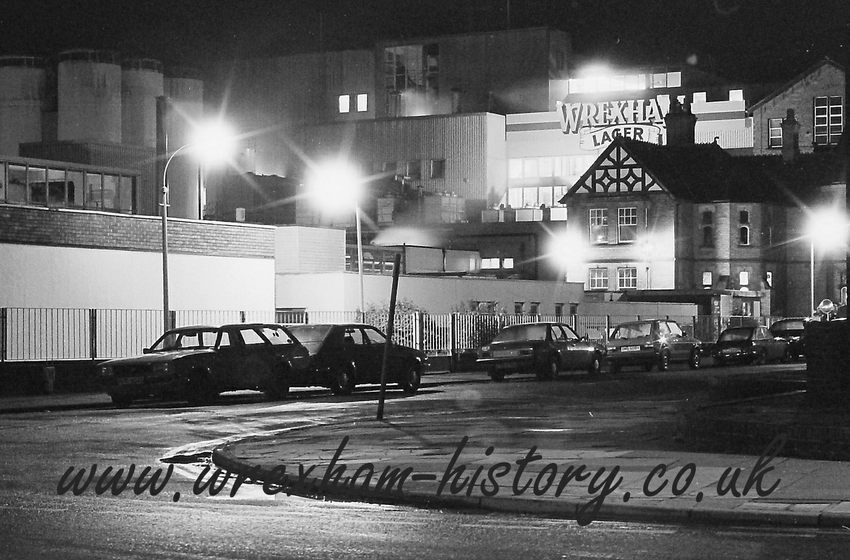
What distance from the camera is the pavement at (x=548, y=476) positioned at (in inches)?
494

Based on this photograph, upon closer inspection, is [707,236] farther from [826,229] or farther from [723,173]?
[826,229]

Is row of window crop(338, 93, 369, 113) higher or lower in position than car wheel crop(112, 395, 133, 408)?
higher

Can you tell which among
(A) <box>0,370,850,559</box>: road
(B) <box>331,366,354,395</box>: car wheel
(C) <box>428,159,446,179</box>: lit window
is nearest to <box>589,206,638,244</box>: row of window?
(C) <box>428,159,446,179</box>: lit window

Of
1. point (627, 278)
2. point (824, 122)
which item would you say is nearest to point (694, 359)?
point (627, 278)

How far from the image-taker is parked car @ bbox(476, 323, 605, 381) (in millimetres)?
40250

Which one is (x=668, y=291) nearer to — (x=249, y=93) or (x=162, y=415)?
(x=249, y=93)

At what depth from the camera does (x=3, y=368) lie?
35.0m

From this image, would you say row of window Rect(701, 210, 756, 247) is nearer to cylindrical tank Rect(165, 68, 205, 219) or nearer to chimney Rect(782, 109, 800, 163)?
chimney Rect(782, 109, 800, 163)

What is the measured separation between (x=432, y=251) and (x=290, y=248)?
20060mm

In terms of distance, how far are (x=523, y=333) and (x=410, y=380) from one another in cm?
865

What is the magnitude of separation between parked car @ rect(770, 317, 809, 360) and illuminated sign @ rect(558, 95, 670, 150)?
1410 inches

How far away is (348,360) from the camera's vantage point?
32344 mm

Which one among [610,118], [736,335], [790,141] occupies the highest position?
[610,118]

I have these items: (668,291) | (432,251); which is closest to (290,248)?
(432,251)
